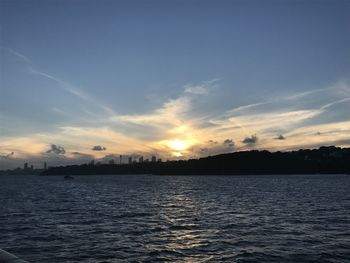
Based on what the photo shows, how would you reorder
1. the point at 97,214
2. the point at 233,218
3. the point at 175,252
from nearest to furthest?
the point at 175,252 → the point at 233,218 → the point at 97,214

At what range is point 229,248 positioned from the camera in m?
31.6

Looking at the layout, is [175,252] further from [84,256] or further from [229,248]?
[84,256]

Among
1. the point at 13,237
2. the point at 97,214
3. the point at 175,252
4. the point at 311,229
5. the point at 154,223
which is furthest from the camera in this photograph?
the point at 97,214

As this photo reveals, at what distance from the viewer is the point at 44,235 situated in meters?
38.2

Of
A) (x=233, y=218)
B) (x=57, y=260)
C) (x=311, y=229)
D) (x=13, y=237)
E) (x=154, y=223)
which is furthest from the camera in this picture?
(x=233, y=218)

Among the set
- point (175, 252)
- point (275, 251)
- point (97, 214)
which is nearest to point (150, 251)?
point (175, 252)

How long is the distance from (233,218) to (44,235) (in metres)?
23.8

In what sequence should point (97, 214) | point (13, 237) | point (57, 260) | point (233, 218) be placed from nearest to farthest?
point (57, 260), point (13, 237), point (233, 218), point (97, 214)

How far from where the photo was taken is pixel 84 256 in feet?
94.5

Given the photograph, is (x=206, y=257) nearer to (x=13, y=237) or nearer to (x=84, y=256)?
(x=84, y=256)

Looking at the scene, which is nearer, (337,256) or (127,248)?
(337,256)

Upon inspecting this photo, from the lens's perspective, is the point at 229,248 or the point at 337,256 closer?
the point at 337,256

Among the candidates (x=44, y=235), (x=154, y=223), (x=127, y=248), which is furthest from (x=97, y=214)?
(x=127, y=248)

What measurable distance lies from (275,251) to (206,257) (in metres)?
5.63
